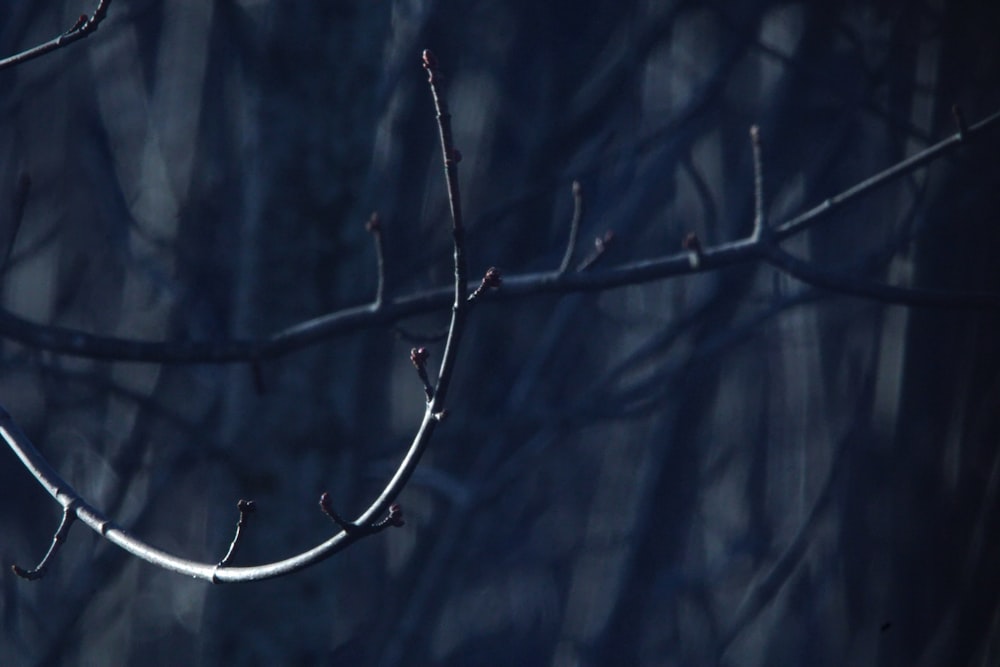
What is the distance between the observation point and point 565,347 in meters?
2.74

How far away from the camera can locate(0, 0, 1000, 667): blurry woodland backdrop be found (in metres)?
2.38

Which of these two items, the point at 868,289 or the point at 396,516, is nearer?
the point at 396,516

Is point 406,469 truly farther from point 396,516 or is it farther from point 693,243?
point 693,243

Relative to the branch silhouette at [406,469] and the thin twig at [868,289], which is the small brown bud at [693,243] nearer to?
the thin twig at [868,289]

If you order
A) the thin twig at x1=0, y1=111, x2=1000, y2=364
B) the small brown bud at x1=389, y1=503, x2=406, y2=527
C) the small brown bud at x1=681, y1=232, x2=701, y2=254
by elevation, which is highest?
the small brown bud at x1=681, y1=232, x2=701, y2=254

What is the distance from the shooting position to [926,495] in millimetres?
2959

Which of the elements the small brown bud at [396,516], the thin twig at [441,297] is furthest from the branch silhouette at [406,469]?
the thin twig at [441,297]

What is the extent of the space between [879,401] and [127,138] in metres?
2.31

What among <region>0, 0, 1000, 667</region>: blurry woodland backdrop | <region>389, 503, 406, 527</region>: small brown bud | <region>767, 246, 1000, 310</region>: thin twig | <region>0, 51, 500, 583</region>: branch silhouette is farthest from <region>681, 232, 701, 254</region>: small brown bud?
<region>389, 503, 406, 527</region>: small brown bud

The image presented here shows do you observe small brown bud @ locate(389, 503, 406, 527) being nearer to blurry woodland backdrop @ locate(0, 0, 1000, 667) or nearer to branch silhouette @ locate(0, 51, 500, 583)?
branch silhouette @ locate(0, 51, 500, 583)

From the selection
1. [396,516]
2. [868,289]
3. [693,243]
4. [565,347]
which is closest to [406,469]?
[396,516]

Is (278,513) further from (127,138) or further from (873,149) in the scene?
(873,149)

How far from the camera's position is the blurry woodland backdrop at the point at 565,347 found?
2.38m

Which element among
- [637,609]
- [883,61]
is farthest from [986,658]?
[883,61]
